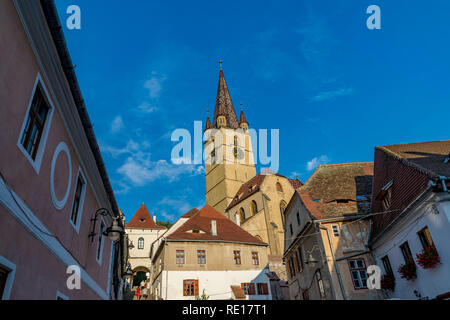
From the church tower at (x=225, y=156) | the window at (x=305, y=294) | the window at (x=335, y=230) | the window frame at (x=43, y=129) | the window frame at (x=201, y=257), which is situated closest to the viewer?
the window frame at (x=43, y=129)

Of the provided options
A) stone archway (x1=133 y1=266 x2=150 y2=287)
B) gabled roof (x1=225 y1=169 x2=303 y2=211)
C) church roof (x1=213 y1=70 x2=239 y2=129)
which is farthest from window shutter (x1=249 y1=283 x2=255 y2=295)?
church roof (x1=213 y1=70 x2=239 y2=129)

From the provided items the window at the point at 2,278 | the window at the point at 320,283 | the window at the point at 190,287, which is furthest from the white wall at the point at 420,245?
the window at the point at 190,287

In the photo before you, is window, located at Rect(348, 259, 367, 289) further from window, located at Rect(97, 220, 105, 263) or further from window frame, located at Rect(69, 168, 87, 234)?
window frame, located at Rect(69, 168, 87, 234)

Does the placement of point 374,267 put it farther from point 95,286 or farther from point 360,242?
point 95,286

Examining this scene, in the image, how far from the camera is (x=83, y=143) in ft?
30.4

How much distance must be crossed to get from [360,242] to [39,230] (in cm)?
1656

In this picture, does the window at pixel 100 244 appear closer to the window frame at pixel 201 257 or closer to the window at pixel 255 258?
the window frame at pixel 201 257

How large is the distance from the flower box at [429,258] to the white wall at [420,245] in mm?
146

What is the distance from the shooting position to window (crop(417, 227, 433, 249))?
39.0 ft

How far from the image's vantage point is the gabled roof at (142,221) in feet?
166

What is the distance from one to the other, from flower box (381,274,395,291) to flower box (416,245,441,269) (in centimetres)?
349

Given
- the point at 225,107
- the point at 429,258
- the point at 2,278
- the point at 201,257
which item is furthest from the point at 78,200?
the point at 225,107
